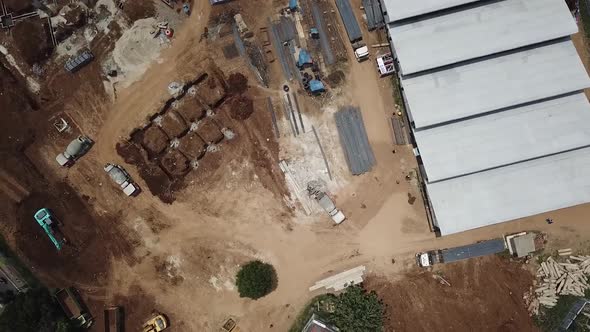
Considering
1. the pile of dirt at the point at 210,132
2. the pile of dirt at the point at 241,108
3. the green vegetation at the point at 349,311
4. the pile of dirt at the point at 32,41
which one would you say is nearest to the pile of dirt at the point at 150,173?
the pile of dirt at the point at 210,132

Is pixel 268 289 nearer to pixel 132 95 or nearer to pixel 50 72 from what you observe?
pixel 132 95

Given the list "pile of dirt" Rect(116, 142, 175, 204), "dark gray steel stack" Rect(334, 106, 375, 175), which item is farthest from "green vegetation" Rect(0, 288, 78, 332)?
"dark gray steel stack" Rect(334, 106, 375, 175)

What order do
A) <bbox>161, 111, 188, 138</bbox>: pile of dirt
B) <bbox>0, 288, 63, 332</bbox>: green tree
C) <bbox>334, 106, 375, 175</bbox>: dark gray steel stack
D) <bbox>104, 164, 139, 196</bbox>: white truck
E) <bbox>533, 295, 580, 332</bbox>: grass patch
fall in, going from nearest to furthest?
1. <bbox>0, 288, 63, 332</bbox>: green tree
2. <bbox>533, 295, 580, 332</bbox>: grass patch
3. <bbox>104, 164, 139, 196</bbox>: white truck
4. <bbox>334, 106, 375, 175</bbox>: dark gray steel stack
5. <bbox>161, 111, 188, 138</bbox>: pile of dirt

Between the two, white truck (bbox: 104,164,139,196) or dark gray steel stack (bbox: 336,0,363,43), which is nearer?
white truck (bbox: 104,164,139,196)

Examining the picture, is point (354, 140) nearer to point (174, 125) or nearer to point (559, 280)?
point (174, 125)

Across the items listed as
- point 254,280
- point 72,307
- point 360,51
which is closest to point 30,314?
point 72,307

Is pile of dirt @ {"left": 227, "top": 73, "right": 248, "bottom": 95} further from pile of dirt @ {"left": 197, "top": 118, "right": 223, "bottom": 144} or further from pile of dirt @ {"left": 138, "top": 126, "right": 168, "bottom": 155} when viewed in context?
pile of dirt @ {"left": 138, "top": 126, "right": 168, "bottom": 155}

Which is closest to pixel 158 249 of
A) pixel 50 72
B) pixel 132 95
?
pixel 132 95
